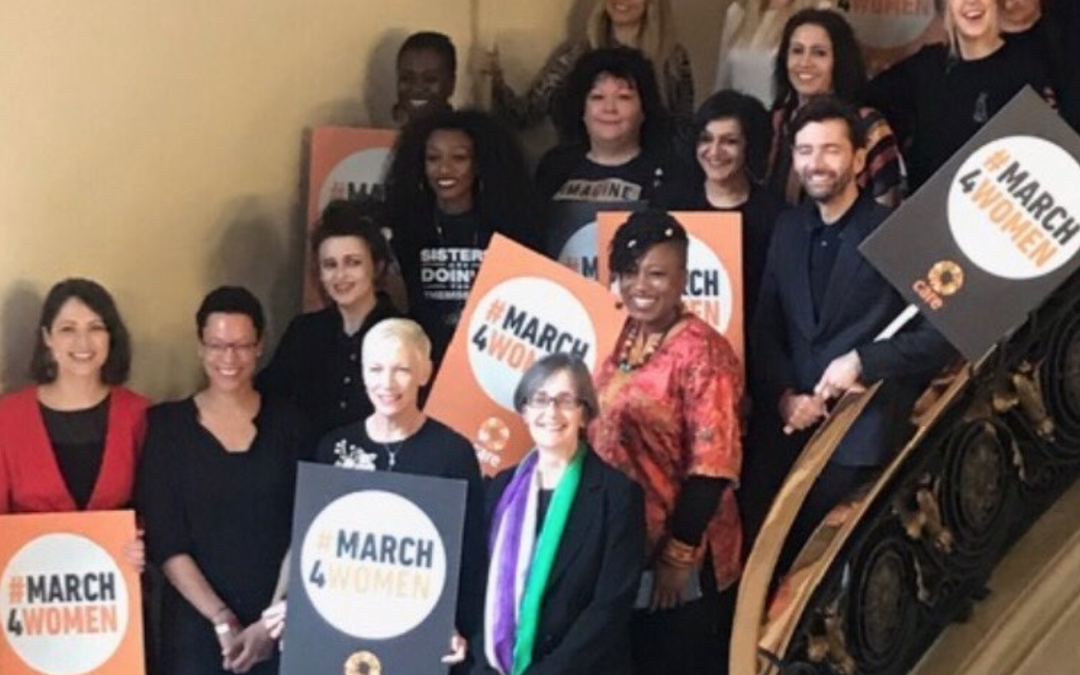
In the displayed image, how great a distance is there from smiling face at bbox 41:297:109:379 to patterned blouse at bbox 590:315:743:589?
928 millimetres

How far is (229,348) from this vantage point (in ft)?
11.6

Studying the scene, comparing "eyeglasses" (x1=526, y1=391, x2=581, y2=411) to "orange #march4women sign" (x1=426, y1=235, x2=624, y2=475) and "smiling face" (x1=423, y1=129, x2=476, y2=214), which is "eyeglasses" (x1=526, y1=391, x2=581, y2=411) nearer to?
"orange #march4women sign" (x1=426, y1=235, x2=624, y2=475)

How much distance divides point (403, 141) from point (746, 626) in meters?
1.31

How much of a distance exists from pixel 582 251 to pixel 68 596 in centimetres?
119

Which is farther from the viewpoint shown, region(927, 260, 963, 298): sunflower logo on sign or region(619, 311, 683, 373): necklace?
region(619, 311, 683, 373): necklace

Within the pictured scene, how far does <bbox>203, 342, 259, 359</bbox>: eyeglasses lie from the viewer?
3.53 m

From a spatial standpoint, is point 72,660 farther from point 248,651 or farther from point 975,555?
point 975,555

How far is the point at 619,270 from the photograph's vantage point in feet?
11.1

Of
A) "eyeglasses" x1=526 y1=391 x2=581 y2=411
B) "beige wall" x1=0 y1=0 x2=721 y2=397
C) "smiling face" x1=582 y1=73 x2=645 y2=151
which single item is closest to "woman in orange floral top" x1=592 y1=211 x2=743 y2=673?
"eyeglasses" x1=526 y1=391 x2=581 y2=411

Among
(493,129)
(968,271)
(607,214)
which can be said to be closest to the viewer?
(968,271)

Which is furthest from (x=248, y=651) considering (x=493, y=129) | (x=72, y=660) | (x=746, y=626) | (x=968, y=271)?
(x=968, y=271)

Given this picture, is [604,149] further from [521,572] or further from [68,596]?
[68,596]

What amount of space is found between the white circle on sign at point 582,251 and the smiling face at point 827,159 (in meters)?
0.57

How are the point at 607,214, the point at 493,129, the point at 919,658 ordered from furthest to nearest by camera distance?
1. the point at 493,129
2. the point at 607,214
3. the point at 919,658
